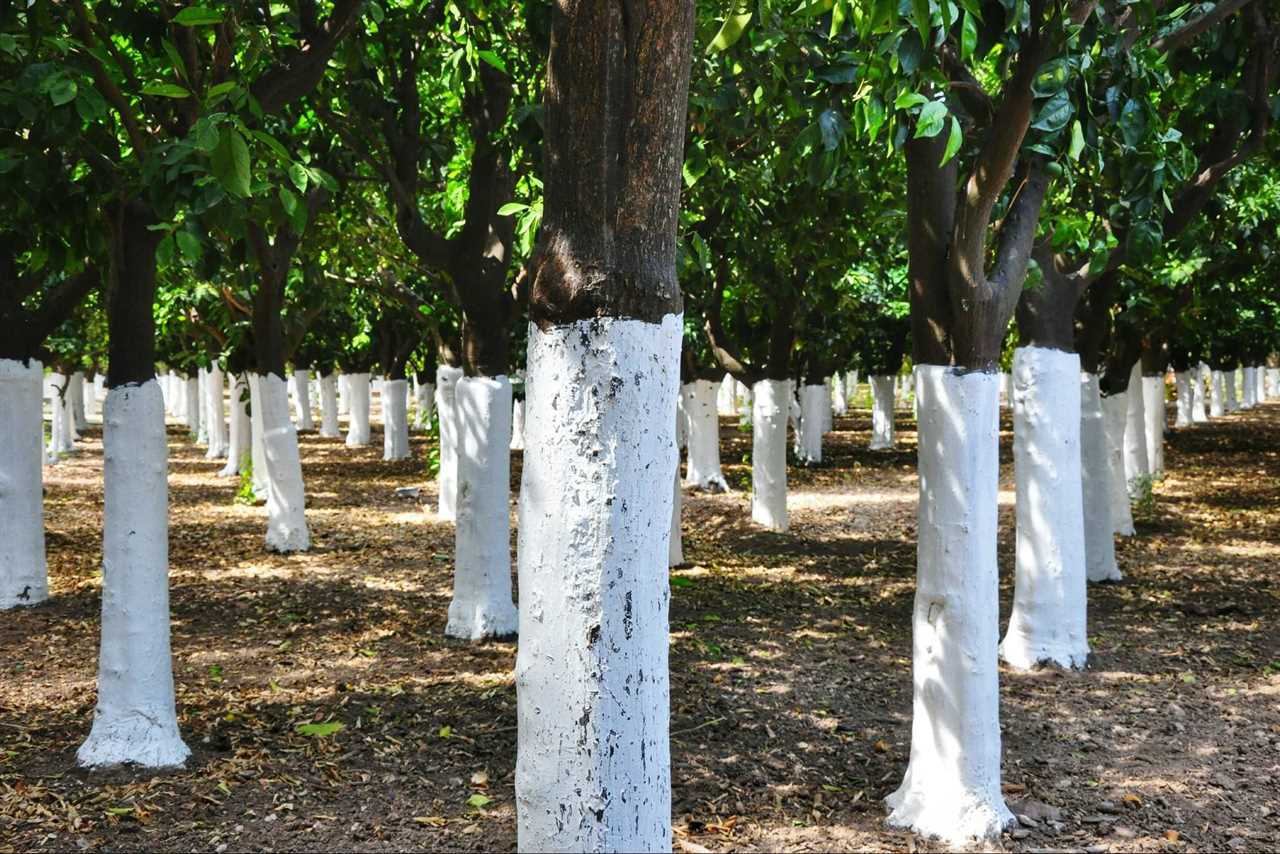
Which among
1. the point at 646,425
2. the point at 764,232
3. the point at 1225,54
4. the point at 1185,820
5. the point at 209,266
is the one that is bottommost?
the point at 1185,820

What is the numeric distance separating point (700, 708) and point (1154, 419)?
1590 cm

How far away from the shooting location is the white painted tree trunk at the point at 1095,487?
11.1 meters

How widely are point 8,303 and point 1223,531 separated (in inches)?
530

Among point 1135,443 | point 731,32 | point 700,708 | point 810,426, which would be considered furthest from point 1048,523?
point 810,426

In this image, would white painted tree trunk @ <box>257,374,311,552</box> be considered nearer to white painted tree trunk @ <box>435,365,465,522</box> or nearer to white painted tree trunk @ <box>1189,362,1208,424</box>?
white painted tree trunk @ <box>435,365,465,522</box>

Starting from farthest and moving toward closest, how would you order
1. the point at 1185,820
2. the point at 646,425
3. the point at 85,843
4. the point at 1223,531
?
the point at 1223,531, the point at 1185,820, the point at 85,843, the point at 646,425

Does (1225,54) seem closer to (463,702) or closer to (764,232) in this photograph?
(764,232)

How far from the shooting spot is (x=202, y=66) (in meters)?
6.69

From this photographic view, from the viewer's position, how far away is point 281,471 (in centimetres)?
1288

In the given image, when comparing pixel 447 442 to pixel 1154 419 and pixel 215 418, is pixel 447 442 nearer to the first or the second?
pixel 1154 419

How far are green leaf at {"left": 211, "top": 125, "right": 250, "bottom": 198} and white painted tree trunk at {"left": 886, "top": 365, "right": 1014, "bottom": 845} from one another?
3.13 m

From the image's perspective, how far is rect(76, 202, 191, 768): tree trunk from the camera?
18.8 ft

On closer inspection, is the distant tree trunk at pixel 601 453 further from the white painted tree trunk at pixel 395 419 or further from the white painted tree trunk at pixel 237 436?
the white painted tree trunk at pixel 395 419

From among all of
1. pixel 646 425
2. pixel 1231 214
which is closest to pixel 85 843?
pixel 646 425
